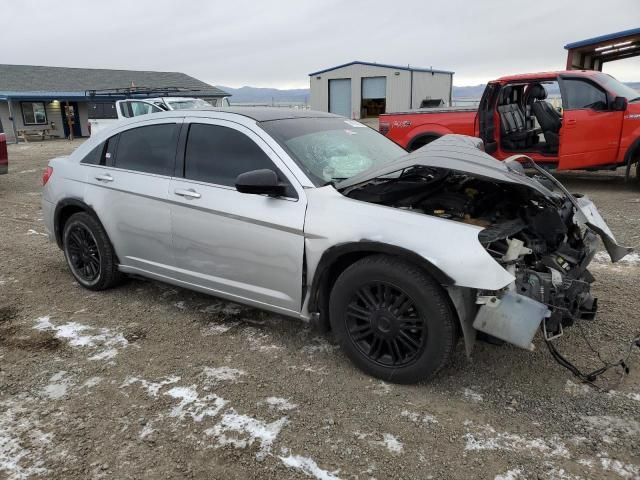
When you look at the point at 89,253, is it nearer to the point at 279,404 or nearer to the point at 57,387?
the point at 57,387

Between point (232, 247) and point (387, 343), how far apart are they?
1251 millimetres

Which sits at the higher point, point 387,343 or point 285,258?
point 285,258

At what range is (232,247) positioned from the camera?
3.48 meters

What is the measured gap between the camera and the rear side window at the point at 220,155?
3.50 m

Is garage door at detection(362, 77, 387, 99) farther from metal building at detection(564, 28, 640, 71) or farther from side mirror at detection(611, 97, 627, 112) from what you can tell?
side mirror at detection(611, 97, 627, 112)

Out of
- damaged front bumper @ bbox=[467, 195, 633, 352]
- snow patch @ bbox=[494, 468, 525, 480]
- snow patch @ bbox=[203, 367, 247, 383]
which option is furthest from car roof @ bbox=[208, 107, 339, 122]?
snow patch @ bbox=[494, 468, 525, 480]

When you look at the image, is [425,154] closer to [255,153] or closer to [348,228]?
[348,228]

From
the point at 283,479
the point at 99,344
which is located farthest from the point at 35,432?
the point at 283,479

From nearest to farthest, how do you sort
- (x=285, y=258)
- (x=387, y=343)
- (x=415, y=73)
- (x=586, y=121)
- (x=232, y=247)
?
(x=387, y=343), (x=285, y=258), (x=232, y=247), (x=586, y=121), (x=415, y=73)

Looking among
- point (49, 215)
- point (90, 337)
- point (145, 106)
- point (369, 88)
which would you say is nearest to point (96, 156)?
point (49, 215)

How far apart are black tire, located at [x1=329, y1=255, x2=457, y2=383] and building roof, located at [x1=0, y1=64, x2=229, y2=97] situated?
23834 mm

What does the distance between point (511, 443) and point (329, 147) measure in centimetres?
228

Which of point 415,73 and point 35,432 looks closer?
point 35,432

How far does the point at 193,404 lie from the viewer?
2912 millimetres
